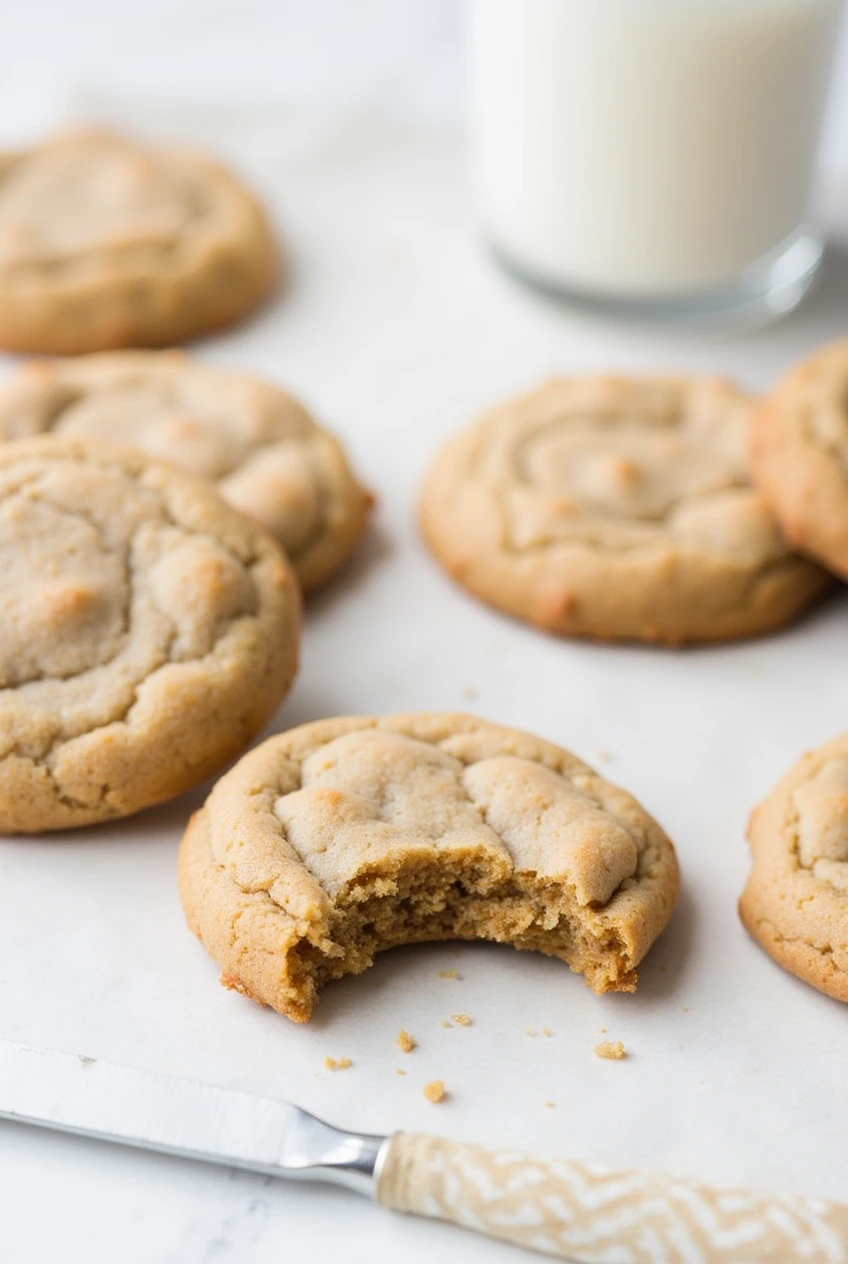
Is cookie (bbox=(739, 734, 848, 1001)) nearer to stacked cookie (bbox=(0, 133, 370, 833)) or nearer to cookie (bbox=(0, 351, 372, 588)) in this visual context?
stacked cookie (bbox=(0, 133, 370, 833))

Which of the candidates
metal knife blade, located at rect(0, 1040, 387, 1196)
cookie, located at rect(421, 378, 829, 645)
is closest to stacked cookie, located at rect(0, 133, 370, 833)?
cookie, located at rect(421, 378, 829, 645)

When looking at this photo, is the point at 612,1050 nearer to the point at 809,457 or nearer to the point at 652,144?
the point at 809,457

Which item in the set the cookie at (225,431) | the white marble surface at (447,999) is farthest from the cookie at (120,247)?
the white marble surface at (447,999)

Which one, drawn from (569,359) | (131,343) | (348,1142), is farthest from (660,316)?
(348,1142)

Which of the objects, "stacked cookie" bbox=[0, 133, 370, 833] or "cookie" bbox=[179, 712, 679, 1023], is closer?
"cookie" bbox=[179, 712, 679, 1023]

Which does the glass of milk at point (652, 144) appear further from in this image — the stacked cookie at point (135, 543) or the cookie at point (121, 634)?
the cookie at point (121, 634)

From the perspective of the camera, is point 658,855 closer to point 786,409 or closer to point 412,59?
point 786,409
